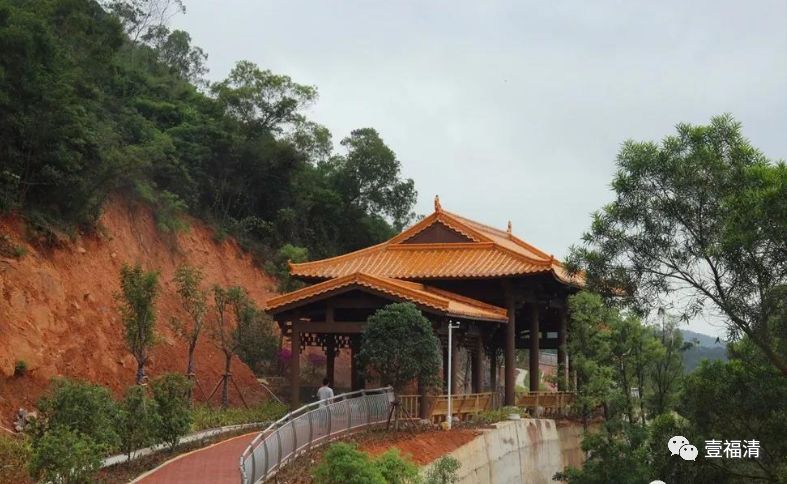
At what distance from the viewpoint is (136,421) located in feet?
45.2

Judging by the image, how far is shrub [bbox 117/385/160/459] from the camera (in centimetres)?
1365

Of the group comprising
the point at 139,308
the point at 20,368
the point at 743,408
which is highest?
the point at 139,308

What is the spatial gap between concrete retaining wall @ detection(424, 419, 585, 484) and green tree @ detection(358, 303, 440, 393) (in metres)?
1.71

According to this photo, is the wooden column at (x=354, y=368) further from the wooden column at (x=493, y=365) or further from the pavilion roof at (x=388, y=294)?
the wooden column at (x=493, y=365)

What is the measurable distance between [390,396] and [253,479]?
6.43 meters

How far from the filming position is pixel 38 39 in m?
20.3

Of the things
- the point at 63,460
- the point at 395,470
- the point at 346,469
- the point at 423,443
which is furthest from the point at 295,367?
the point at 63,460

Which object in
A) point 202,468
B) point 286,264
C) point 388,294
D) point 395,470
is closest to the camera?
point 395,470

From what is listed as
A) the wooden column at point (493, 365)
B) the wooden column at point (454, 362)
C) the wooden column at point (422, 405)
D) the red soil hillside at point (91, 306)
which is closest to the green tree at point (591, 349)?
the wooden column at point (454, 362)

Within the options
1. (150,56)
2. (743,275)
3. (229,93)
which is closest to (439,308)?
(743,275)

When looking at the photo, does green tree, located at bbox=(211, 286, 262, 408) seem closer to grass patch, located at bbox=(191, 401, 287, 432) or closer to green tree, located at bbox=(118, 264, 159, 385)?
grass patch, located at bbox=(191, 401, 287, 432)

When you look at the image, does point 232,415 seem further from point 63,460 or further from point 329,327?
point 63,460

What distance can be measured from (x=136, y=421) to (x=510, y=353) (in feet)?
38.4

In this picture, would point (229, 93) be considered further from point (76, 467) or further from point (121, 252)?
point (76, 467)
